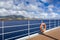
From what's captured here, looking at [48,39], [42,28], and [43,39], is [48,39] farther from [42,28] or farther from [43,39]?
[42,28]

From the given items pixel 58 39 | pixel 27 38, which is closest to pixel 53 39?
pixel 58 39

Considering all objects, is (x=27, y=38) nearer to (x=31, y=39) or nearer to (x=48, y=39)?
(x=31, y=39)

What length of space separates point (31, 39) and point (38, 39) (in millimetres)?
233

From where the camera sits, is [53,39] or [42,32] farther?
[42,32]

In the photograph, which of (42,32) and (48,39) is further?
(42,32)

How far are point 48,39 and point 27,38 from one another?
0.69m

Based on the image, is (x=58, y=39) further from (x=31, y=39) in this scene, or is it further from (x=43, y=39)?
(x=31, y=39)

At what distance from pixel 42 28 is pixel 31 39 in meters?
1.31

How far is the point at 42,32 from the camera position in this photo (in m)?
5.49

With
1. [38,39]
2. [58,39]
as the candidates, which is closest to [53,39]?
[58,39]

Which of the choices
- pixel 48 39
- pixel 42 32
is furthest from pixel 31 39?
pixel 42 32

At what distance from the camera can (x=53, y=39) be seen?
4.48m

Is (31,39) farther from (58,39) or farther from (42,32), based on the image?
(42,32)

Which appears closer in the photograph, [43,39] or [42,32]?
[43,39]
